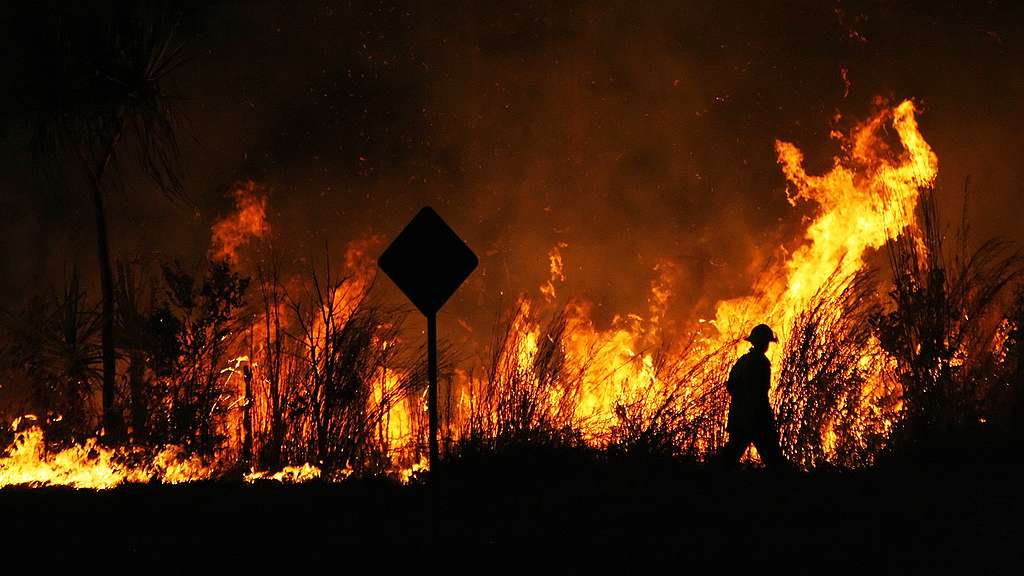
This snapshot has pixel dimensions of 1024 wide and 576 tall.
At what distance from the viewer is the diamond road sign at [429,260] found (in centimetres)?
721

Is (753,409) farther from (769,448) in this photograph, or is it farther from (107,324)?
(107,324)

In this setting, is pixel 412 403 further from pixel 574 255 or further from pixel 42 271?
pixel 42 271

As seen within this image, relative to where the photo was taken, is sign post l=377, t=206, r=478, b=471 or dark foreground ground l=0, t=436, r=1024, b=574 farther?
sign post l=377, t=206, r=478, b=471

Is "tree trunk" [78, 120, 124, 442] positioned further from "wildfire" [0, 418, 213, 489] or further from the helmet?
the helmet

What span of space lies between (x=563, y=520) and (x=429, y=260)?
217 centimetres

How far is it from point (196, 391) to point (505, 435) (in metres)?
3.63

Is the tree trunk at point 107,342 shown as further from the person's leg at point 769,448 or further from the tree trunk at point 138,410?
the person's leg at point 769,448

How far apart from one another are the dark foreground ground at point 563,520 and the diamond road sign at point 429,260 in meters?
1.56

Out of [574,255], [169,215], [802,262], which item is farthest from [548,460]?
[169,215]

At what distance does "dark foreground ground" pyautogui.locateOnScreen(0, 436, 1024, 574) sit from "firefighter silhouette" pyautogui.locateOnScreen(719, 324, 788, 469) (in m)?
0.73

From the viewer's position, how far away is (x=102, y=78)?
39.2 ft

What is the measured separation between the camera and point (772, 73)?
63.8ft

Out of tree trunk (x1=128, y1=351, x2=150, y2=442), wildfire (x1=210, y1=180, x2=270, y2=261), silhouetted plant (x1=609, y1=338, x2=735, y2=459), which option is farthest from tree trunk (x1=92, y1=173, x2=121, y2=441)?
wildfire (x1=210, y1=180, x2=270, y2=261)

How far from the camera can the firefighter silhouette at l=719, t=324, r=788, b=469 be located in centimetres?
1008
